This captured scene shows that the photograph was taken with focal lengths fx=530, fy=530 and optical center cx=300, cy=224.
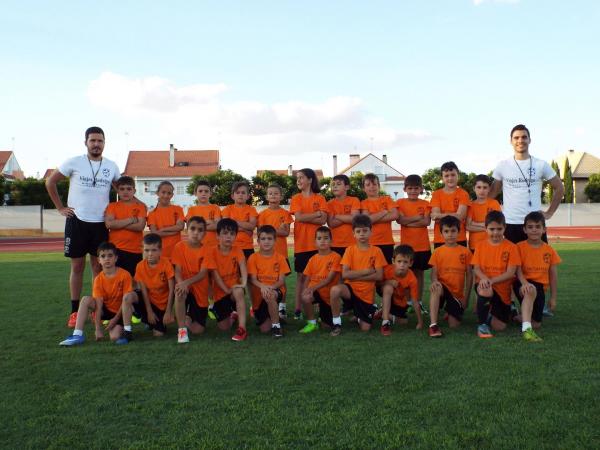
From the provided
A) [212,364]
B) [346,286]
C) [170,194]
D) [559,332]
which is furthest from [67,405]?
[559,332]

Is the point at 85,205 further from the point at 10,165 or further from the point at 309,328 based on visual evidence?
the point at 10,165

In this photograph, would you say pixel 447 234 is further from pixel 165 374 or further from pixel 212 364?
pixel 165 374

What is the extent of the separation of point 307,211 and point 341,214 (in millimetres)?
408

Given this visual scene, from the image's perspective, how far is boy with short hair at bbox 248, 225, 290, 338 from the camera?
5379 mm

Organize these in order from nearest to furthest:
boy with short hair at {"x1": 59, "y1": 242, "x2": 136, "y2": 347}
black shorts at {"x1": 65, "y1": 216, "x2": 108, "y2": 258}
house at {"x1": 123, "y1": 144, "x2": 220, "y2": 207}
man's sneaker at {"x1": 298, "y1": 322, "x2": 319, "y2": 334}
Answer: boy with short hair at {"x1": 59, "y1": 242, "x2": 136, "y2": 347} → man's sneaker at {"x1": 298, "y1": 322, "x2": 319, "y2": 334} → black shorts at {"x1": 65, "y1": 216, "x2": 108, "y2": 258} → house at {"x1": 123, "y1": 144, "x2": 220, "y2": 207}

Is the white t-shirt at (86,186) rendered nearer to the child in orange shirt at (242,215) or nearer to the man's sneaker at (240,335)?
the child in orange shirt at (242,215)

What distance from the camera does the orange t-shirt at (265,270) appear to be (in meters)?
5.51

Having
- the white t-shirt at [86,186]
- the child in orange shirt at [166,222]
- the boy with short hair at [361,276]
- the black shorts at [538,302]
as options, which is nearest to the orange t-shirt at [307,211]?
the boy with short hair at [361,276]

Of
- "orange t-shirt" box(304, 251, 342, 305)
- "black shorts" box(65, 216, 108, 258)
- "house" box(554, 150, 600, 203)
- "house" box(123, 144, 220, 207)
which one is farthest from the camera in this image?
"house" box(123, 144, 220, 207)

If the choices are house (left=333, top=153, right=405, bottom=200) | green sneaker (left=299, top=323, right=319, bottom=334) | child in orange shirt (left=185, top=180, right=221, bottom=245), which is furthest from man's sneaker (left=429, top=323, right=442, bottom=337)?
house (left=333, top=153, right=405, bottom=200)

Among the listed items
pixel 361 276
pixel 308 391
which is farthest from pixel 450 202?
pixel 308 391

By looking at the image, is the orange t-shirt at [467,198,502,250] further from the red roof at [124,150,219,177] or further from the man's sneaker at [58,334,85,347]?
the red roof at [124,150,219,177]

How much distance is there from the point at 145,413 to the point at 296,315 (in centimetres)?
317

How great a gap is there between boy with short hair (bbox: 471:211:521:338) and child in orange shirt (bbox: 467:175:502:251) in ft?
1.87
